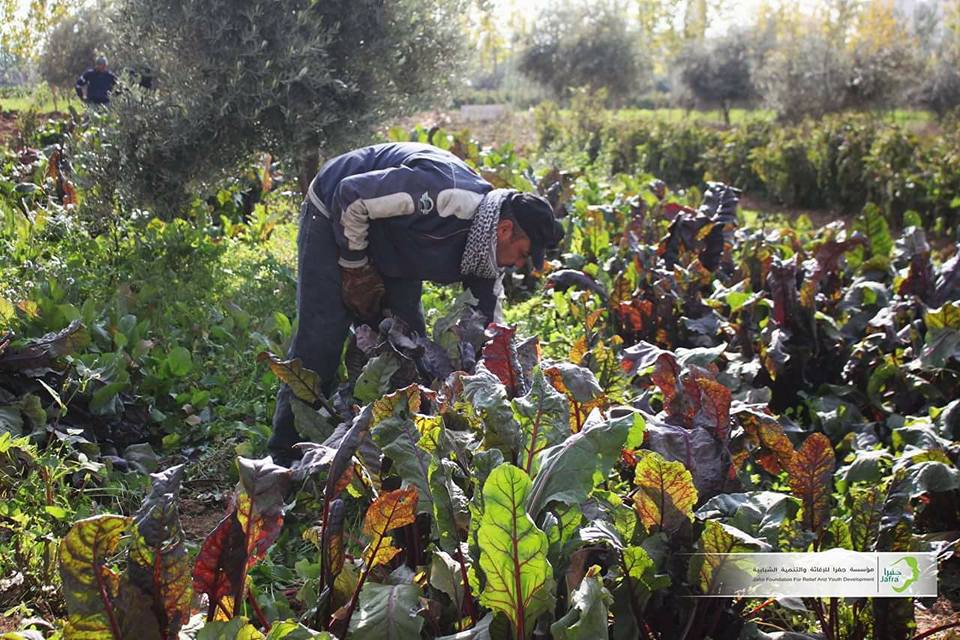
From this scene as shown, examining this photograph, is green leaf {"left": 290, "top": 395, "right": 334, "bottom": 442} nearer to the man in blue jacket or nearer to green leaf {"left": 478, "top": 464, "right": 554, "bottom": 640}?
the man in blue jacket

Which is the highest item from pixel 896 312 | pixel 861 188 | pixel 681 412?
pixel 681 412

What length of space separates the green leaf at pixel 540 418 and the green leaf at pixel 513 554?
49cm

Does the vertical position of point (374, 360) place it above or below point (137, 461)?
above

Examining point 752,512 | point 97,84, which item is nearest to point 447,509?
point 752,512

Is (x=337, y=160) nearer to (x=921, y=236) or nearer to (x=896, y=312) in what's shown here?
(x=896, y=312)

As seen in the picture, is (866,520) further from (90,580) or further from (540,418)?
(90,580)

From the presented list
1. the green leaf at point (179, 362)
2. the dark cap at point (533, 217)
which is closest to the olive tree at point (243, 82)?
the green leaf at point (179, 362)

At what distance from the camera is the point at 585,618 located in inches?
77.4

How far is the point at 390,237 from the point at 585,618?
2.31 meters

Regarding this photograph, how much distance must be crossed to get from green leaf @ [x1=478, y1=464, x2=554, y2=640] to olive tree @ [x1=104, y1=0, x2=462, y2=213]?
17.9 feet

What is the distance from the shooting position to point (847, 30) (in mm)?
29859

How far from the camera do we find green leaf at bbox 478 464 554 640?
1.96 metres

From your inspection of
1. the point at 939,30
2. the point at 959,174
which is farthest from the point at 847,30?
the point at 959,174

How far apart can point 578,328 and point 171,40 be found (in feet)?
13.1
